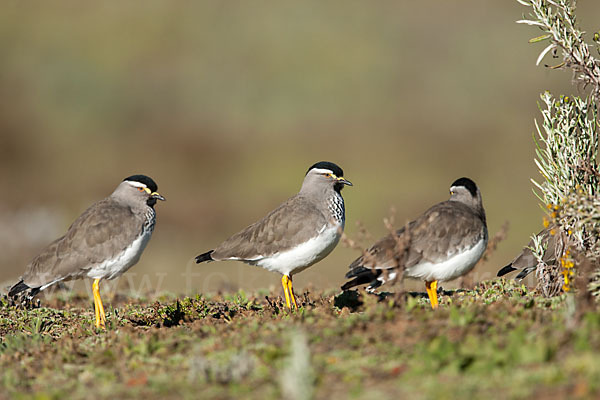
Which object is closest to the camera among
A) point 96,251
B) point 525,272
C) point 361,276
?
point 361,276

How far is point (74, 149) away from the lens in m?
34.3

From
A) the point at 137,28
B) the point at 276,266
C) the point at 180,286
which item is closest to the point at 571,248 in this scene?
the point at 276,266

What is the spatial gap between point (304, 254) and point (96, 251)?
2727 millimetres

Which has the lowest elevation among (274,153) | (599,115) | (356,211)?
(599,115)

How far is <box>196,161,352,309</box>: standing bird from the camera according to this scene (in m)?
10.1

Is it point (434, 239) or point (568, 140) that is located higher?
point (568, 140)

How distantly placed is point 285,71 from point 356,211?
16.2 m

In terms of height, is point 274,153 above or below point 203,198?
above

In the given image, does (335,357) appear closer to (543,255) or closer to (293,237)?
(293,237)

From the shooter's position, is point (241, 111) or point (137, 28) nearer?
point (241, 111)

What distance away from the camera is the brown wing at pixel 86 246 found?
33.0 ft

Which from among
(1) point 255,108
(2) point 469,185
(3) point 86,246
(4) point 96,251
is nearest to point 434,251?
(2) point 469,185

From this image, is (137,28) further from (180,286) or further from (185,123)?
(180,286)

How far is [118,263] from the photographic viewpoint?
398 inches
